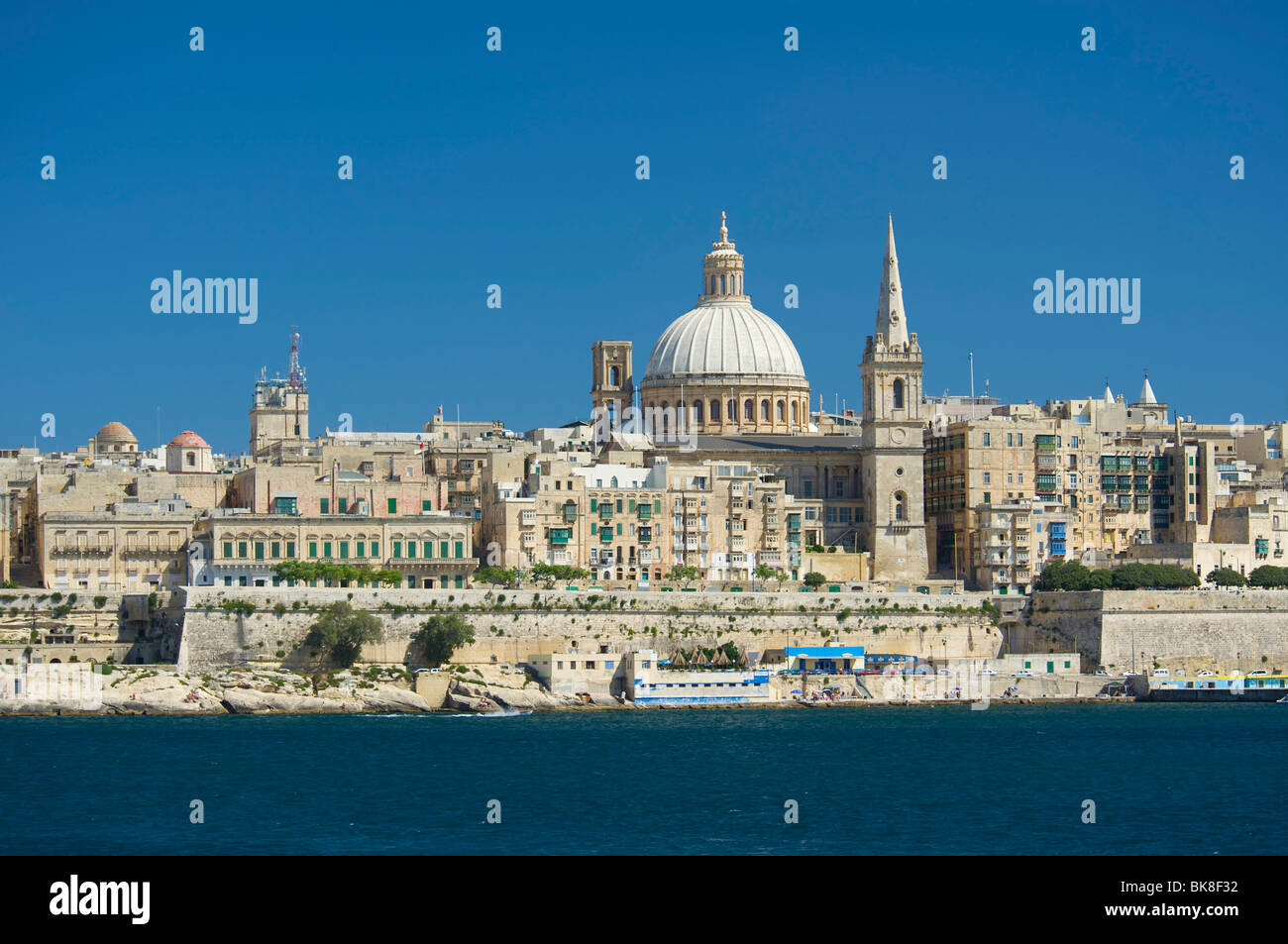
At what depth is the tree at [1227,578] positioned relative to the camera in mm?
71188

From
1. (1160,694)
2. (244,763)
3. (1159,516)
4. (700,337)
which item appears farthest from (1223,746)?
(700,337)

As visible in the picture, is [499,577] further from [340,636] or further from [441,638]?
[340,636]

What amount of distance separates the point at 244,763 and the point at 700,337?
146ft

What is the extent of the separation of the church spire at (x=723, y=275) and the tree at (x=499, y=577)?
2564 cm

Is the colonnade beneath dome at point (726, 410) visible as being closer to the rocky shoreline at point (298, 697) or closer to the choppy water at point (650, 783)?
the rocky shoreline at point (298, 697)

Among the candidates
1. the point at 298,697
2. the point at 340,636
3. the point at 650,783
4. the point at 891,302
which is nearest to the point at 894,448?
the point at 891,302

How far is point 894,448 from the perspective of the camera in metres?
76.7

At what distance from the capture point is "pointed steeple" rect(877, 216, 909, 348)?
7844cm

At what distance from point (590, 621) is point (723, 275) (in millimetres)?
27962

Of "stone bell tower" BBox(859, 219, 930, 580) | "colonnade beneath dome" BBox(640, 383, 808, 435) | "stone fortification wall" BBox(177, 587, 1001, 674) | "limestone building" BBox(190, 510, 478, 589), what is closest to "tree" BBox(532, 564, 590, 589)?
"stone fortification wall" BBox(177, 587, 1001, 674)

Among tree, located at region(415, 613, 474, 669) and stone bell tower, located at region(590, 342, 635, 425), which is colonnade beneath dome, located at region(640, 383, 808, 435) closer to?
stone bell tower, located at region(590, 342, 635, 425)

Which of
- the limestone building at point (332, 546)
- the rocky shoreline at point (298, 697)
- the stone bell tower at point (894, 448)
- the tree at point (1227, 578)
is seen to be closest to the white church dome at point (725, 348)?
the stone bell tower at point (894, 448)

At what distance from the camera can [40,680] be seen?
58125 mm
